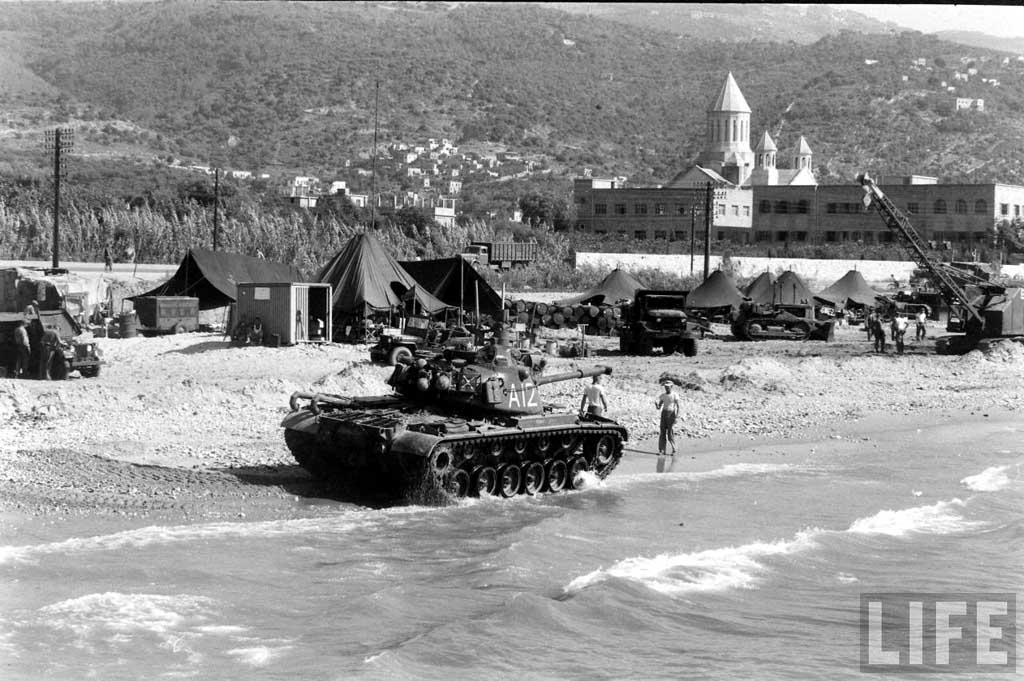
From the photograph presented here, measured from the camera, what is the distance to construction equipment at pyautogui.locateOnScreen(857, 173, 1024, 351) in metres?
39.1

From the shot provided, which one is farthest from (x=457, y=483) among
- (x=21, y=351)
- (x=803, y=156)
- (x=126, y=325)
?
(x=803, y=156)

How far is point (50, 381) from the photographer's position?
24234 mm

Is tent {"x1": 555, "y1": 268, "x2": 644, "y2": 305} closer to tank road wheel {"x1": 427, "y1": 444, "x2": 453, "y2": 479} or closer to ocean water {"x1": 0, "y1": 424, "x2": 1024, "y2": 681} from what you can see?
ocean water {"x1": 0, "y1": 424, "x2": 1024, "y2": 681}

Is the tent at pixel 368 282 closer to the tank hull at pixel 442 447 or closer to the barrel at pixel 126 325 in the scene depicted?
the barrel at pixel 126 325

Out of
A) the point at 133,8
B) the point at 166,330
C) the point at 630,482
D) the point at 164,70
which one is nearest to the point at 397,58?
the point at 164,70

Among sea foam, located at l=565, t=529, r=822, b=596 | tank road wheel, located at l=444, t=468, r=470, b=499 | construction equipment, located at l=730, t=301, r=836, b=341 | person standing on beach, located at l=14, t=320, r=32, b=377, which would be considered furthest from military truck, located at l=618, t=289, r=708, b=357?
sea foam, located at l=565, t=529, r=822, b=596

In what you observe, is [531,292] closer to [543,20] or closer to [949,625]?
[949,625]

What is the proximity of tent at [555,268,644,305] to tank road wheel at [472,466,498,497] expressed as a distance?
986 inches

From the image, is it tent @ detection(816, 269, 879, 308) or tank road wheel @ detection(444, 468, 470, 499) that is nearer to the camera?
tank road wheel @ detection(444, 468, 470, 499)

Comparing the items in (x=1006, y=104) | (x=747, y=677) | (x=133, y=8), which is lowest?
(x=747, y=677)

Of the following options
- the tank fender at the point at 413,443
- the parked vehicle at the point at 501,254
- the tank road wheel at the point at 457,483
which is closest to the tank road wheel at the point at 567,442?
the tank road wheel at the point at 457,483

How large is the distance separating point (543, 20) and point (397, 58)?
36.3 m

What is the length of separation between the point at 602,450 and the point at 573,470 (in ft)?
1.74

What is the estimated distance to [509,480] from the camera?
1822 cm
